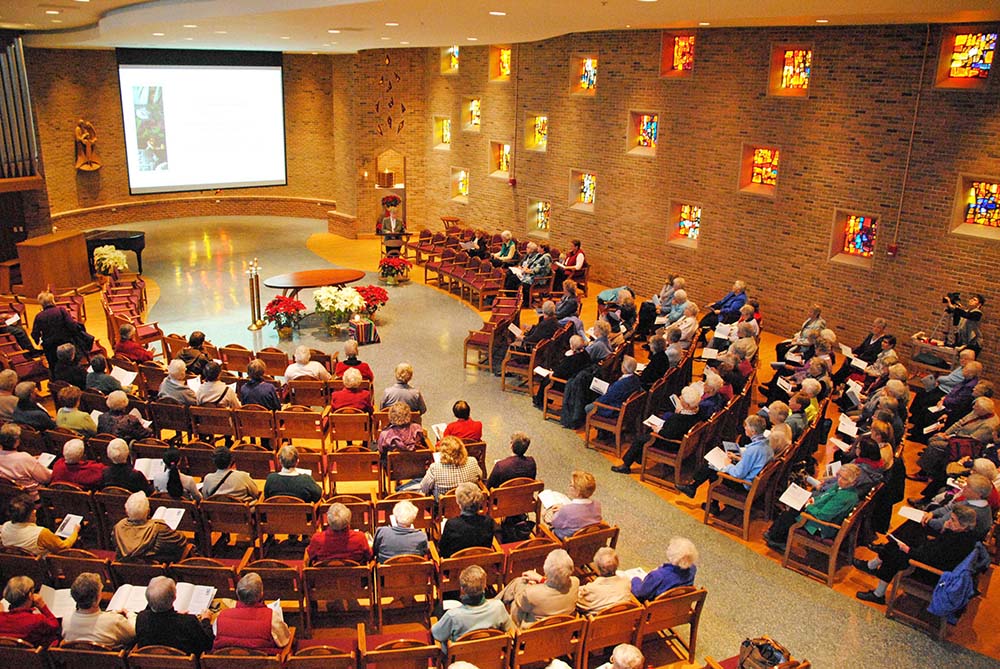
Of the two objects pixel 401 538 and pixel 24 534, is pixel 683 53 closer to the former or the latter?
pixel 401 538

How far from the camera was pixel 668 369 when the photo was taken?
9.95 meters

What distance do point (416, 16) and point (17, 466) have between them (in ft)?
23.8

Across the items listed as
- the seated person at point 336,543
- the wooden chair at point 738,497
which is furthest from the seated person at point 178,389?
the wooden chair at point 738,497

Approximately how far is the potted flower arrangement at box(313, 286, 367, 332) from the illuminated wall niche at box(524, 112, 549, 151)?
731 centimetres

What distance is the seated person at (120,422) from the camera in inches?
307

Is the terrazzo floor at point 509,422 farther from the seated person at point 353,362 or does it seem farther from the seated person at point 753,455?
the seated person at point 353,362

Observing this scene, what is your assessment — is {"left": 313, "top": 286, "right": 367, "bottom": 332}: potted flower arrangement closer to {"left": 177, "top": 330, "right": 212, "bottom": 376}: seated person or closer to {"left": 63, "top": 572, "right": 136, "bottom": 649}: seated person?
{"left": 177, "top": 330, "right": 212, "bottom": 376}: seated person

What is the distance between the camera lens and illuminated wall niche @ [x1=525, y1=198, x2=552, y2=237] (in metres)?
19.0

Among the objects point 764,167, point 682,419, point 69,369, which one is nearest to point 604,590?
point 682,419

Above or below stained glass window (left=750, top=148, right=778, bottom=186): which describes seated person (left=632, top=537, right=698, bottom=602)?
below

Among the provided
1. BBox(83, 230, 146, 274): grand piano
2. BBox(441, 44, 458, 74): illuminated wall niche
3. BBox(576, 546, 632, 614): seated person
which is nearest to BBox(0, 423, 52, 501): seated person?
BBox(576, 546, 632, 614): seated person

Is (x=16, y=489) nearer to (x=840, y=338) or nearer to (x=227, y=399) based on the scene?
(x=227, y=399)

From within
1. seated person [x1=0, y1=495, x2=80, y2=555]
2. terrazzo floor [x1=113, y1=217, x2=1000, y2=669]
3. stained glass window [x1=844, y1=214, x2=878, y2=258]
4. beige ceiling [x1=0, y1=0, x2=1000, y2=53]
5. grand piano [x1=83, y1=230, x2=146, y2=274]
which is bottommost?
terrazzo floor [x1=113, y1=217, x2=1000, y2=669]

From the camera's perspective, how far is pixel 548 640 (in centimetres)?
511
